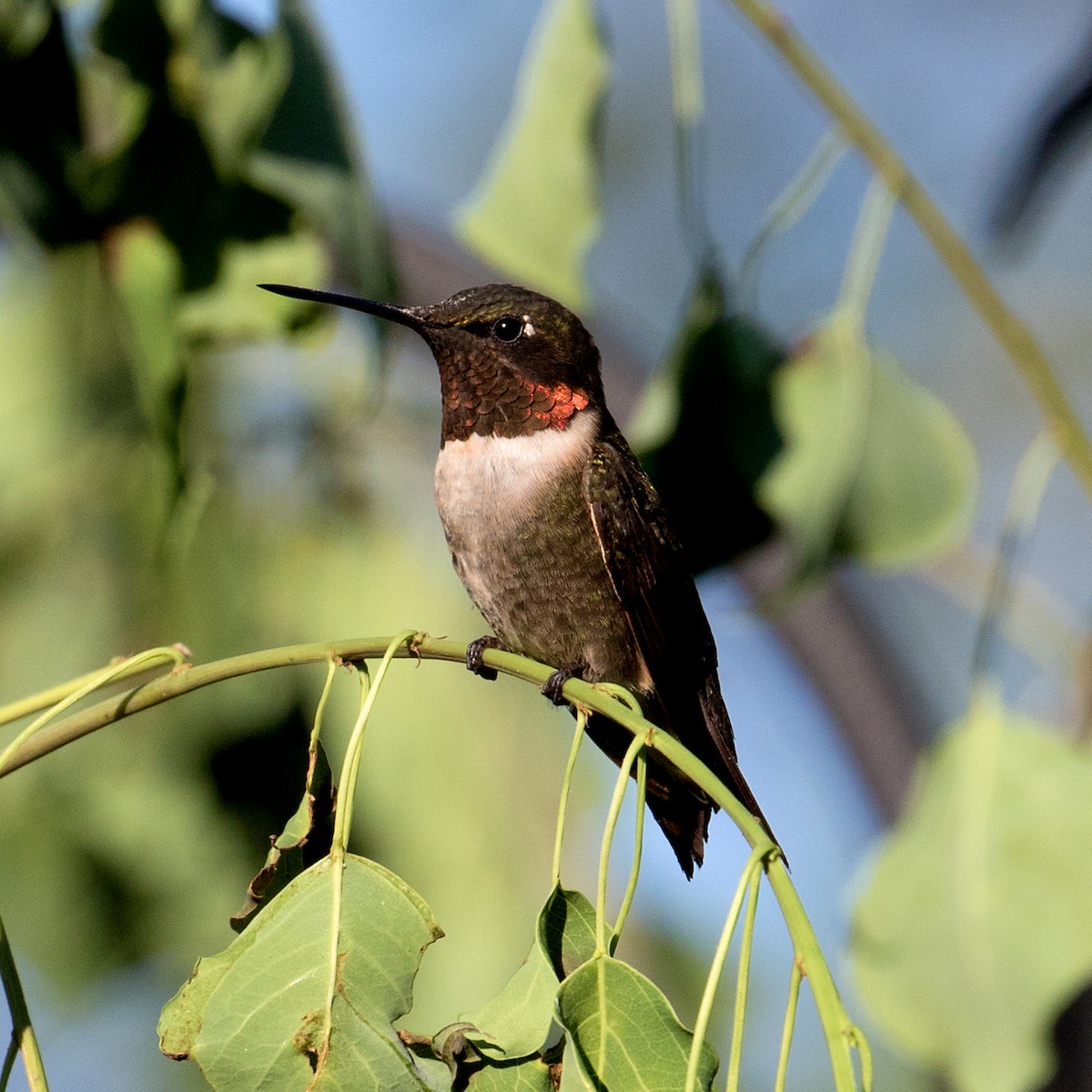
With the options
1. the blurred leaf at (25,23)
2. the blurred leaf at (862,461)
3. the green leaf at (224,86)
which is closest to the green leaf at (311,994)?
the blurred leaf at (862,461)

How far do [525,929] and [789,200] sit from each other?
156 cm

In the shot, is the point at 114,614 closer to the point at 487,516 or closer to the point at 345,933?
the point at 487,516

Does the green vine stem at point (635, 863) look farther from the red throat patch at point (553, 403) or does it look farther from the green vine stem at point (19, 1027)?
the red throat patch at point (553, 403)

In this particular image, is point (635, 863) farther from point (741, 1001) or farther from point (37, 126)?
point (37, 126)

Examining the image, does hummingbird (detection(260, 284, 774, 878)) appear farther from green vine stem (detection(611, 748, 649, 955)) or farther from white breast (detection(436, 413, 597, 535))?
green vine stem (detection(611, 748, 649, 955))

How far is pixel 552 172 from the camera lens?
2926 mm

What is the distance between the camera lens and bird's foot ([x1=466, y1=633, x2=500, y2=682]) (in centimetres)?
211

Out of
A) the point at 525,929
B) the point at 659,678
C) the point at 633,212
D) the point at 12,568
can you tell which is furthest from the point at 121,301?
the point at 633,212

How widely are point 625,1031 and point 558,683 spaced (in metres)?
0.71

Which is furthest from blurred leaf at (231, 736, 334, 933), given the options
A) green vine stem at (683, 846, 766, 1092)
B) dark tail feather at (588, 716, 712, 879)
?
dark tail feather at (588, 716, 712, 879)

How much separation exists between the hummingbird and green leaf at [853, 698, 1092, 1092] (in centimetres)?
41

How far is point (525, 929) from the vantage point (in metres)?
3.08

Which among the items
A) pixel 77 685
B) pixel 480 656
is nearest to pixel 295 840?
pixel 77 685

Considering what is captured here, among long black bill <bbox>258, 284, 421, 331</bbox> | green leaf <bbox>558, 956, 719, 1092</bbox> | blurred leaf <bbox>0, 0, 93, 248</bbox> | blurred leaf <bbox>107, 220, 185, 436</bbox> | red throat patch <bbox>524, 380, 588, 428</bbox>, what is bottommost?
green leaf <bbox>558, 956, 719, 1092</bbox>
